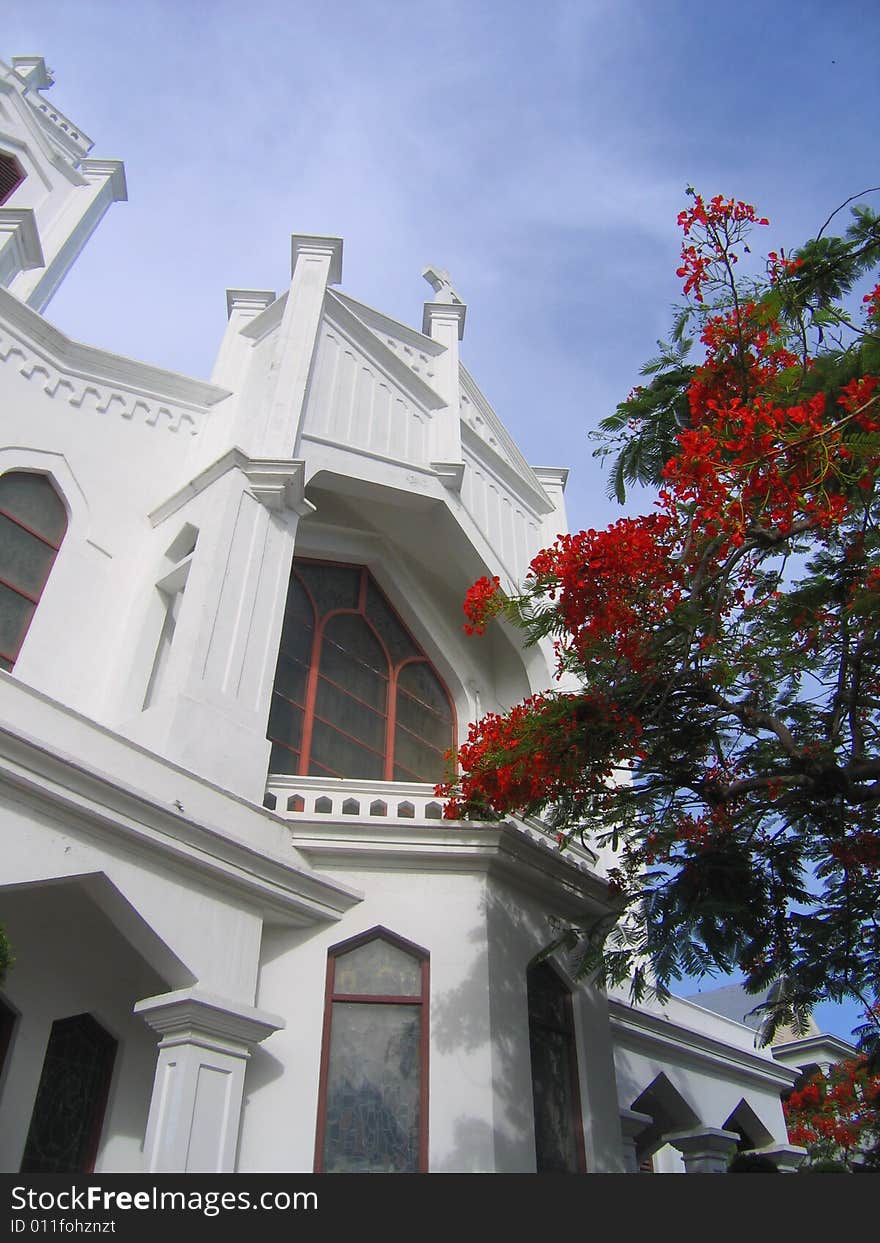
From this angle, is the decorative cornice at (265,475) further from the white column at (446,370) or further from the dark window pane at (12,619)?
the white column at (446,370)

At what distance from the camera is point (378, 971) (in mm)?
7211

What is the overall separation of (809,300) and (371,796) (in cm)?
507

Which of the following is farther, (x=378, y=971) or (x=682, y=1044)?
(x=682, y=1044)

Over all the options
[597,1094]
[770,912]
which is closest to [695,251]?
[770,912]

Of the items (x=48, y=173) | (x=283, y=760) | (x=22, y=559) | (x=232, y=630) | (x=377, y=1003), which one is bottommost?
(x=377, y=1003)

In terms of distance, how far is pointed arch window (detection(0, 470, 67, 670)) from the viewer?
325 inches

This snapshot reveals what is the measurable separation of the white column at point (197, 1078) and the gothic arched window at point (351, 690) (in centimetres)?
305

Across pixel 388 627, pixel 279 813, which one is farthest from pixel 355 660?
pixel 279 813

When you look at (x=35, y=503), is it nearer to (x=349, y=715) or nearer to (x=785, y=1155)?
(x=349, y=715)

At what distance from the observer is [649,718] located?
6.32 metres

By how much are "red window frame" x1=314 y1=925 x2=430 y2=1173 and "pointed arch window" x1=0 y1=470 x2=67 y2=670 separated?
12.4ft

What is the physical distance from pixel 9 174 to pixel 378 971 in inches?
612

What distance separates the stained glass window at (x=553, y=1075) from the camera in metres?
7.23

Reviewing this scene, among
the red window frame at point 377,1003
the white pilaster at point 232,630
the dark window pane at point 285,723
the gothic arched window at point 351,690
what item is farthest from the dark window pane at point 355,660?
the red window frame at point 377,1003
